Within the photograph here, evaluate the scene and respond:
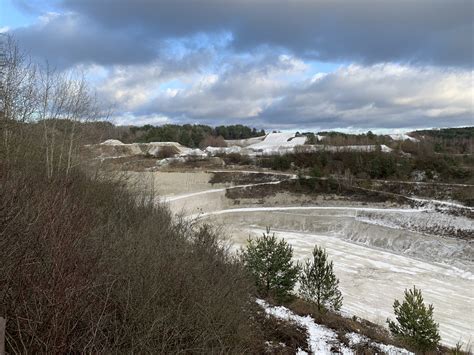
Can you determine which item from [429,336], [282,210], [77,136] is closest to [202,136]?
[282,210]

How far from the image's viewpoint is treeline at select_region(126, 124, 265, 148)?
13366cm

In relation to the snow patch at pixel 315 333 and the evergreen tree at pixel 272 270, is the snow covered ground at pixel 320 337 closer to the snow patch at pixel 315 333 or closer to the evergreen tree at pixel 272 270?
the snow patch at pixel 315 333

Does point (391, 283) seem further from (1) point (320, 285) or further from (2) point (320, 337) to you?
(2) point (320, 337)

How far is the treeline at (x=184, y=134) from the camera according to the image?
134 metres

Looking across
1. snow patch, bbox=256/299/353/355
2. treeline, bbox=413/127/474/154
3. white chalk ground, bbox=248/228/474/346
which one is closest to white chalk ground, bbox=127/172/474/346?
white chalk ground, bbox=248/228/474/346

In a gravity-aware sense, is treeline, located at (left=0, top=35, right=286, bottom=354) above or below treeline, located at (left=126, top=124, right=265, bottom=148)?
below

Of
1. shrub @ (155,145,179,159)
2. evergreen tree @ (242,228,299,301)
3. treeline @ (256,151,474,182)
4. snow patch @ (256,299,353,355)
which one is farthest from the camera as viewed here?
shrub @ (155,145,179,159)

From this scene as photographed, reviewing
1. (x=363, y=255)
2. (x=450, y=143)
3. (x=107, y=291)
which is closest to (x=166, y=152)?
(x=363, y=255)

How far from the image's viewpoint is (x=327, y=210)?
53.3m

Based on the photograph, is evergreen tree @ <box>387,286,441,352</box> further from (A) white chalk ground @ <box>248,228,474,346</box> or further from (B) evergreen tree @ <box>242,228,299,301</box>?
(A) white chalk ground @ <box>248,228,474,346</box>

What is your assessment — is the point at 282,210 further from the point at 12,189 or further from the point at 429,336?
the point at 12,189

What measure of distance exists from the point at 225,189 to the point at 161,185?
1008 cm

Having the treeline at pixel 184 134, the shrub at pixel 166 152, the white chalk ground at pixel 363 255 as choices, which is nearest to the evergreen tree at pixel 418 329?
the white chalk ground at pixel 363 255

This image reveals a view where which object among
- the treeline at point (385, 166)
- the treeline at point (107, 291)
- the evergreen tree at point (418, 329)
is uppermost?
the treeline at point (385, 166)
